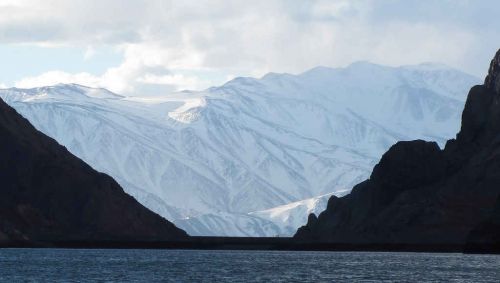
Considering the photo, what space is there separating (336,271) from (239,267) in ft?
63.2

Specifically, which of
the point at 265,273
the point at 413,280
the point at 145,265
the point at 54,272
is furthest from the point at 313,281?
the point at 145,265

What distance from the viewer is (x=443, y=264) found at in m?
190

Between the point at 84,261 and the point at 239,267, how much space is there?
26.0 m

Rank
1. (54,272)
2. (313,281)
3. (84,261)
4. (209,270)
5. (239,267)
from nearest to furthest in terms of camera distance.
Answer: (313,281)
(54,272)
(209,270)
(239,267)
(84,261)

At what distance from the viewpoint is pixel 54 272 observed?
527 ft

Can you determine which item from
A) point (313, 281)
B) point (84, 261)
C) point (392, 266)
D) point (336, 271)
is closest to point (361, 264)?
point (392, 266)

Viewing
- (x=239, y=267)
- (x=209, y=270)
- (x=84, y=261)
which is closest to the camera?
(x=209, y=270)

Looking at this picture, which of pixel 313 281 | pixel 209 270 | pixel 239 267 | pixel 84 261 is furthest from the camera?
pixel 84 261

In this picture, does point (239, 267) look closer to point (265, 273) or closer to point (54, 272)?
point (265, 273)

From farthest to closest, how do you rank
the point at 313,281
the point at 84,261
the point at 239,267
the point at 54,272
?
the point at 84,261 → the point at 239,267 → the point at 54,272 → the point at 313,281

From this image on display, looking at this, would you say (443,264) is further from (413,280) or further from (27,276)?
(27,276)

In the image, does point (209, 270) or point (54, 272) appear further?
point (209, 270)

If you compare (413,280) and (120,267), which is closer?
(413,280)

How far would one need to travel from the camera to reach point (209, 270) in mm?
173375
